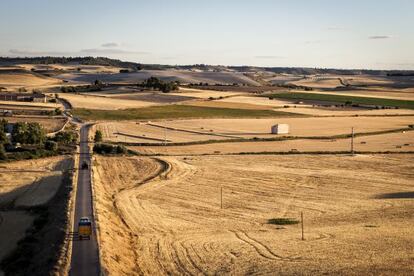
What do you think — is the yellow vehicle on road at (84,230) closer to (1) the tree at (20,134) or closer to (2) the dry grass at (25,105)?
(1) the tree at (20,134)

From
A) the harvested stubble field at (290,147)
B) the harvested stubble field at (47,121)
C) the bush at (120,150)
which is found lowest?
the harvested stubble field at (290,147)

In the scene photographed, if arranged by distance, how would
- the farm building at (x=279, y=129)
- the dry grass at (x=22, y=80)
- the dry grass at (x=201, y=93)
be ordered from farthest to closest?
the dry grass at (x=22, y=80)
the dry grass at (x=201, y=93)
the farm building at (x=279, y=129)

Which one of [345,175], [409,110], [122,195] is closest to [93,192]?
[122,195]

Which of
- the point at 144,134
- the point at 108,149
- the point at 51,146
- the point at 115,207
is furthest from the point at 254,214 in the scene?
the point at 144,134

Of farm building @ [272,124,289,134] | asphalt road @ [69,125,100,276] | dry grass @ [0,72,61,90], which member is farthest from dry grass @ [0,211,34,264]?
dry grass @ [0,72,61,90]

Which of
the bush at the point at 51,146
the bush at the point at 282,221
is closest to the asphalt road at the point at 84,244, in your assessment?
the bush at the point at 282,221

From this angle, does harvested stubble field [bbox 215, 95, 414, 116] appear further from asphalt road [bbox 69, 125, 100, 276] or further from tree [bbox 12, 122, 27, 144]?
asphalt road [bbox 69, 125, 100, 276]
